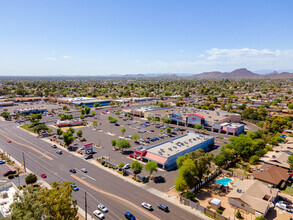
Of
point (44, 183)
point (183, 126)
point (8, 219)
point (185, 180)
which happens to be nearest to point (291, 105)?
point (183, 126)

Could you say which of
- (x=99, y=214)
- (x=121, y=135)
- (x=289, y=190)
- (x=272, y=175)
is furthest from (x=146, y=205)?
(x=121, y=135)

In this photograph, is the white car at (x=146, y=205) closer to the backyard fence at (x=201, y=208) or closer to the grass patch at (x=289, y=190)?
the backyard fence at (x=201, y=208)

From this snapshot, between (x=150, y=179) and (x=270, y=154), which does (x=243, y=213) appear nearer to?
(x=150, y=179)

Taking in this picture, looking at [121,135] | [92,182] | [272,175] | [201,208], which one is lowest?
[92,182]

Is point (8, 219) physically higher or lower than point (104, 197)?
higher

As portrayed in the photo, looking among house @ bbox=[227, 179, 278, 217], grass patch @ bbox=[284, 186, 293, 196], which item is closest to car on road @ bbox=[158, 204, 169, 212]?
house @ bbox=[227, 179, 278, 217]

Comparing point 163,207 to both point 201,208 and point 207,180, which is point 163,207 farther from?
point 207,180

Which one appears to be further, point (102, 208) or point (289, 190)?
point (289, 190)
